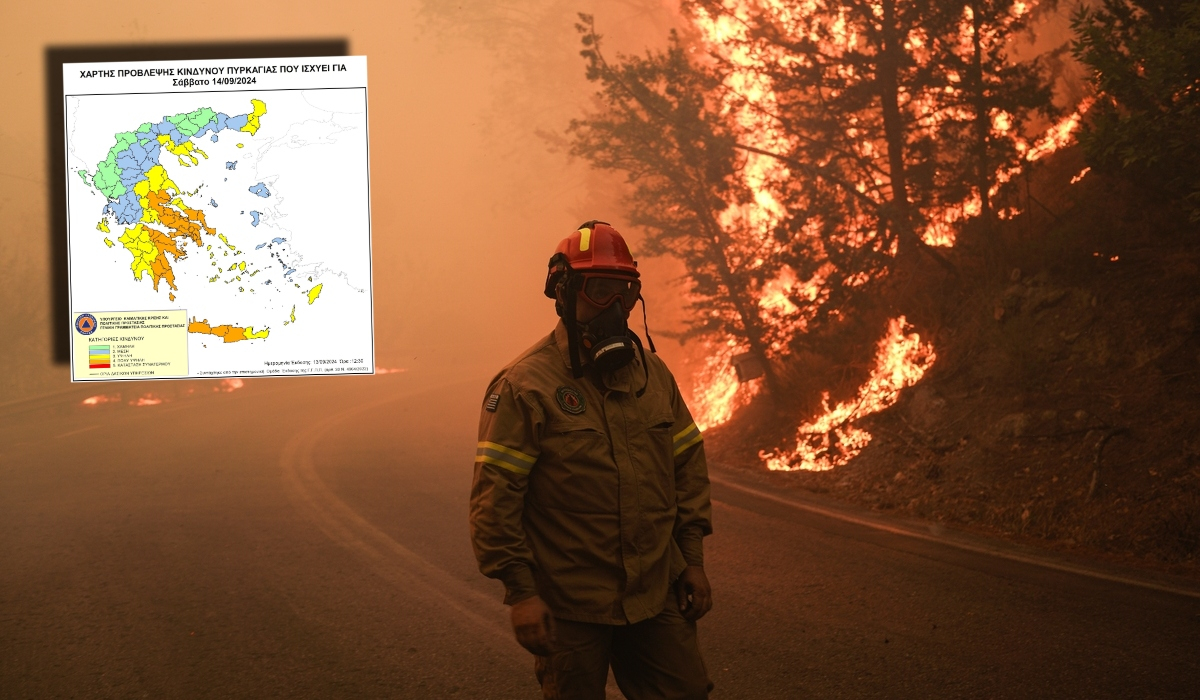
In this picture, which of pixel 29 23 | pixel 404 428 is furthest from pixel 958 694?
pixel 404 428

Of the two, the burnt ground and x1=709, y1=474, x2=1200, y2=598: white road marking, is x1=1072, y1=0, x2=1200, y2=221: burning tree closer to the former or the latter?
the burnt ground

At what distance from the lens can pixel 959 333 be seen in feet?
37.1

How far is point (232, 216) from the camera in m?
7.71

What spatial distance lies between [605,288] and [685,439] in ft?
2.02

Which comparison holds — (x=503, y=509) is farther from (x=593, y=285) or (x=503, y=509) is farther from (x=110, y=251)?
(x=110, y=251)

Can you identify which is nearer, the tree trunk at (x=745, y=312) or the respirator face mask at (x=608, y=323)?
the respirator face mask at (x=608, y=323)

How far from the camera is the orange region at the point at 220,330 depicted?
756 centimetres

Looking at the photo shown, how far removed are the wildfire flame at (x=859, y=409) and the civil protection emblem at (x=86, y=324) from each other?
24.8ft

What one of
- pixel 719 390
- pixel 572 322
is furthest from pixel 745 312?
pixel 572 322

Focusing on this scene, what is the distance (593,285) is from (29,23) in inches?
313

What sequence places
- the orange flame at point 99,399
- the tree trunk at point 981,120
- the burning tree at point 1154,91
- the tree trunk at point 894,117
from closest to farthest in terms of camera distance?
1. the burning tree at point 1154,91
2. the tree trunk at point 981,120
3. the tree trunk at point 894,117
4. the orange flame at point 99,399

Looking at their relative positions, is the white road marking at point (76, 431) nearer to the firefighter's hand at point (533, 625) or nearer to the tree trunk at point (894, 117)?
the tree trunk at point (894, 117)

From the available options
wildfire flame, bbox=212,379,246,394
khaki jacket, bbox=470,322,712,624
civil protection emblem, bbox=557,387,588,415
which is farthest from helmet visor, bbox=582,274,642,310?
wildfire flame, bbox=212,379,246,394

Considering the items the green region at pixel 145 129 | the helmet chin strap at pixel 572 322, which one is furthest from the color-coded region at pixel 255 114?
the helmet chin strap at pixel 572 322
